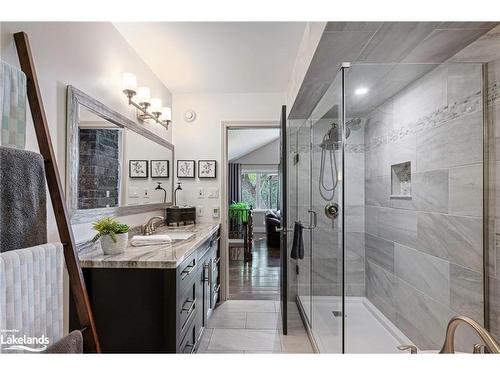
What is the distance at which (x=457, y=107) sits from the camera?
1.51 m

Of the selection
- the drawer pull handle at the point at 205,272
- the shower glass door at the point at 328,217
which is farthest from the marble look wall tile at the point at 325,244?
the drawer pull handle at the point at 205,272

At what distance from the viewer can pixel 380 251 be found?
2432 mm

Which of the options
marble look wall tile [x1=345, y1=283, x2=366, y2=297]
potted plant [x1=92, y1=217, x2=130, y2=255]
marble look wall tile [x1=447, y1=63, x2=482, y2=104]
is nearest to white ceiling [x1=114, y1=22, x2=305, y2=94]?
marble look wall tile [x1=447, y1=63, x2=482, y2=104]

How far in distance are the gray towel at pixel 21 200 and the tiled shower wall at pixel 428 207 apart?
1932 mm

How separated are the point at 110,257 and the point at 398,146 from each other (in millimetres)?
2144

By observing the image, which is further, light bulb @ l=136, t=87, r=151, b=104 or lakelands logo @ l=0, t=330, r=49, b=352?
light bulb @ l=136, t=87, r=151, b=104

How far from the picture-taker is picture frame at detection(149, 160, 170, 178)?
8.74ft

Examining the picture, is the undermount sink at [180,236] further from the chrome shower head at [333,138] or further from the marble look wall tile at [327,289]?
the chrome shower head at [333,138]

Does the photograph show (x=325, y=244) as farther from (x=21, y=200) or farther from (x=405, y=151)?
(x=21, y=200)

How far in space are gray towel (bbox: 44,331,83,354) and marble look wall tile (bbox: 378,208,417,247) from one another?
6.85 feet

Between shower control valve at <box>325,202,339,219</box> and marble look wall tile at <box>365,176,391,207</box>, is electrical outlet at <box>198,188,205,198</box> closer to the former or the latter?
shower control valve at <box>325,202,339,219</box>

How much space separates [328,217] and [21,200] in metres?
1.69

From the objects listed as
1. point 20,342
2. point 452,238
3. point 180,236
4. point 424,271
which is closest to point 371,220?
point 424,271

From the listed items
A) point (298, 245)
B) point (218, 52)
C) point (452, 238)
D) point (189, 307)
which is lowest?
point (189, 307)
